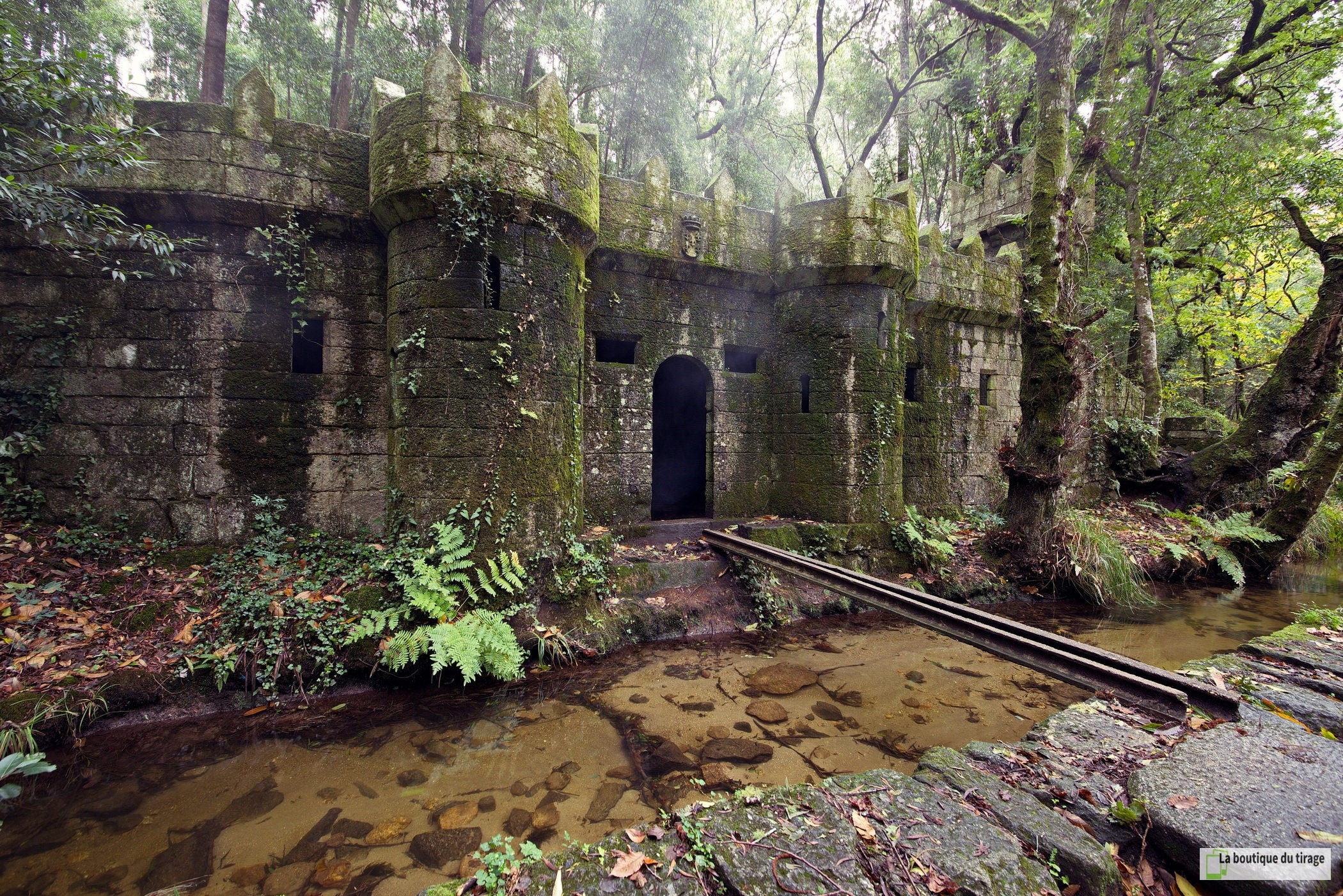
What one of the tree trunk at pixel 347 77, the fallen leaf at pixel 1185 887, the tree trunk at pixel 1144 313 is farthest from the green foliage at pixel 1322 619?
the tree trunk at pixel 347 77

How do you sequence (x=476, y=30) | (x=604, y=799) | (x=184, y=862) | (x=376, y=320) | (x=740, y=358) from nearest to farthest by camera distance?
(x=184, y=862), (x=604, y=799), (x=376, y=320), (x=740, y=358), (x=476, y=30)

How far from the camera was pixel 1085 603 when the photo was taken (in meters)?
6.94

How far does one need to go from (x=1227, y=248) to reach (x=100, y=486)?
833 inches

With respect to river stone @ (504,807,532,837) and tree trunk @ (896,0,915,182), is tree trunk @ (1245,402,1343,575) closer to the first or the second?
tree trunk @ (896,0,915,182)

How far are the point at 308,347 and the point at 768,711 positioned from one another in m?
5.99

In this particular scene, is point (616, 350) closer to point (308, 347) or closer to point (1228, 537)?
point (308, 347)

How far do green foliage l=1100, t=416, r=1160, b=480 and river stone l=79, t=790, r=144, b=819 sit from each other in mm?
13843

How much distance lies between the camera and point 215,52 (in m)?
8.19

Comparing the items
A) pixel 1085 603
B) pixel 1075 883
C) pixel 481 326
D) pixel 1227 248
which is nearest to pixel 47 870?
pixel 481 326

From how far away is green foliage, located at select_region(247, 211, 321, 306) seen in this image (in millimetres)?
5238

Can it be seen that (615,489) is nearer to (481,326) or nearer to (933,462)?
(481,326)

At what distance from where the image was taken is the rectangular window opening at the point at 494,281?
16.3 feet

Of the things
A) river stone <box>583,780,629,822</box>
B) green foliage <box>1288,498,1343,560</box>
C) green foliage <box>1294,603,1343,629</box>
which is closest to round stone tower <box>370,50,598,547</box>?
river stone <box>583,780,629,822</box>

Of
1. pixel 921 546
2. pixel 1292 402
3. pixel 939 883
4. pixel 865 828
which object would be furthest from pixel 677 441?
pixel 1292 402
